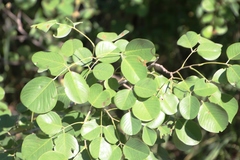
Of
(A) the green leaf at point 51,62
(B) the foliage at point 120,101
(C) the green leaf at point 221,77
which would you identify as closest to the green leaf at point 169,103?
(B) the foliage at point 120,101

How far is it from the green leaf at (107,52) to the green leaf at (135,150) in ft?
0.62

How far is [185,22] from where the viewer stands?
8.57 ft

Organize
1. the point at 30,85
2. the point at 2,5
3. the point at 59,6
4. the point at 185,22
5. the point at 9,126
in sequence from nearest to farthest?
1. the point at 30,85
2. the point at 9,126
3. the point at 59,6
4. the point at 2,5
5. the point at 185,22

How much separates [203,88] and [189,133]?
0.11 meters

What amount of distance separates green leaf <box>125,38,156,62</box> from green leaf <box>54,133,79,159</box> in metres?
0.22

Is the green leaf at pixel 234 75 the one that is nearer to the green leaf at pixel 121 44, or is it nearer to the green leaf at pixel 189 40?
the green leaf at pixel 189 40

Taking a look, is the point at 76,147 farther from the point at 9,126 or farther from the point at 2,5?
the point at 2,5

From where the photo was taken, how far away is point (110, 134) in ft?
2.78

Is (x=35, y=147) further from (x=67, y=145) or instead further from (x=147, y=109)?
(x=147, y=109)

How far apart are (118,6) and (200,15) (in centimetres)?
53

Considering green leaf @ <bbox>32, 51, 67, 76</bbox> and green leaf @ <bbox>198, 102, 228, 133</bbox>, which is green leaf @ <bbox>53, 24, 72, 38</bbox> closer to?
green leaf @ <bbox>32, 51, 67, 76</bbox>

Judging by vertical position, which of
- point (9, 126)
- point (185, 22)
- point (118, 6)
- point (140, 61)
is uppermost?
point (140, 61)

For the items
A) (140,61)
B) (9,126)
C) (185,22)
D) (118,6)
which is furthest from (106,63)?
(185,22)

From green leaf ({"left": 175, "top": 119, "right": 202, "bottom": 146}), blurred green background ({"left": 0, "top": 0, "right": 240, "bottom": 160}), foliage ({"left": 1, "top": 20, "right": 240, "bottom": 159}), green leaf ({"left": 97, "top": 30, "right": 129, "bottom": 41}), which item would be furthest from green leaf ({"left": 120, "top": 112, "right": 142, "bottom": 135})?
blurred green background ({"left": 0, "top": 0, "right": 240, "bottom": 160})
